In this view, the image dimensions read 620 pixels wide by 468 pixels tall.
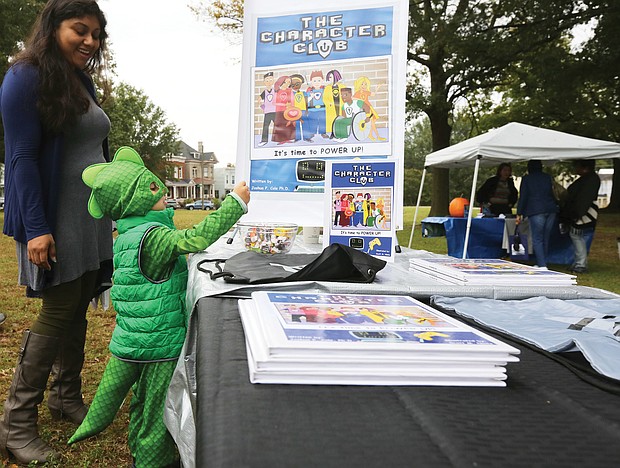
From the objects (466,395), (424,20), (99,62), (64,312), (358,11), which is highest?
(424,20)

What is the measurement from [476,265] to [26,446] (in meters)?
1.78

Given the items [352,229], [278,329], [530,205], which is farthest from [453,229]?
[278,329]

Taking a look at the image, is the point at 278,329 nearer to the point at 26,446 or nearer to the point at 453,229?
the point at 26,446

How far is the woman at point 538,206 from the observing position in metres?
7.00

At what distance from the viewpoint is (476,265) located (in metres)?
1.72

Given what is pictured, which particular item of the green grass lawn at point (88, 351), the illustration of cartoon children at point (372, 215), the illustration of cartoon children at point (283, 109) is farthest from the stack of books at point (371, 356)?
the illustration of cartoon children at point (283, 109)

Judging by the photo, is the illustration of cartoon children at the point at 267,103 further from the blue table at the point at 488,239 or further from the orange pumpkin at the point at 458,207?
the orange pumpkin at the point at 458,207

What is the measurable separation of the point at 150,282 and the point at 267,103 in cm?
134

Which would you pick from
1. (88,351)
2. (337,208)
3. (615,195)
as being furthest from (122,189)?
(615,195)

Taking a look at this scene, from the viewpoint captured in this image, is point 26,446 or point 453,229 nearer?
point 26,446

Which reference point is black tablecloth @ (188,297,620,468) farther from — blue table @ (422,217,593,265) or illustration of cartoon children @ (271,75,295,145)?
blue table @ (422,217,593,265)

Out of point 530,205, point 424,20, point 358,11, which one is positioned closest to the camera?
point 358,11

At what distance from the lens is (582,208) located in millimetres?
6992

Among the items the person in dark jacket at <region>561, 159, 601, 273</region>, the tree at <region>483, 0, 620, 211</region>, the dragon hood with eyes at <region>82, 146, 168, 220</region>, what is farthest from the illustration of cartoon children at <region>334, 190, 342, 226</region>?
the tree at <region>483, 0, 620, 211</region>
